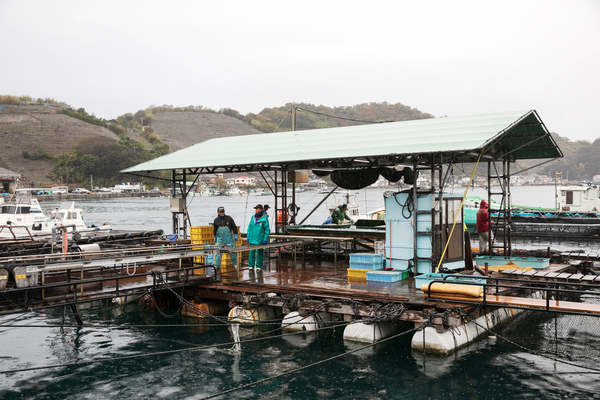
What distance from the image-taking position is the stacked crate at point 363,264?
47.2 feet

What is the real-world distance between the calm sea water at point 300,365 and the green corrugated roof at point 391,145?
476 centimetres

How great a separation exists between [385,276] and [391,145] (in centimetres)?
352

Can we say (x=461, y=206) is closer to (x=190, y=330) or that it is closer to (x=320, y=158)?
(x=320, y=158)

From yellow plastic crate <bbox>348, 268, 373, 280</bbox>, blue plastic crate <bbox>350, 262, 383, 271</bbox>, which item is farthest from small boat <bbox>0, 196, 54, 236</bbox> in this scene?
blue plastic crate <bbox>350, 262, 383, 271</bbox>

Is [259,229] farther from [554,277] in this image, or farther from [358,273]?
[554,277]

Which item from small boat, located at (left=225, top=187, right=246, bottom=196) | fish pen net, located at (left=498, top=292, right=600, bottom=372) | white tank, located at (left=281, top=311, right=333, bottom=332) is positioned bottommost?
fish pen net, located at (left=498, top=292, right=600, bottom=372)

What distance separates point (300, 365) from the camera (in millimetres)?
11742

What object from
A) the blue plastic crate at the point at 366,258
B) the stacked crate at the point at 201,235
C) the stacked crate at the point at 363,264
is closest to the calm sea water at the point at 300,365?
the stacked crate at the point at 363,264

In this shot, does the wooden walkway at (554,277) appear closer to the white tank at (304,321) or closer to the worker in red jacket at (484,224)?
the worker in red jacket at (484,224)

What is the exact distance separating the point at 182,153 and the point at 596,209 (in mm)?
33116

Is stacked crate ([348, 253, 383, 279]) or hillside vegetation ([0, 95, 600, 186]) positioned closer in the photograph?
stacked crate ([348, 253, 383, 279])

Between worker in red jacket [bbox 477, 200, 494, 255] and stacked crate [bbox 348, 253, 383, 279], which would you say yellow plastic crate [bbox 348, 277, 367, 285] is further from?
worker in red jacket [bbox 477, 200, 494, 255]

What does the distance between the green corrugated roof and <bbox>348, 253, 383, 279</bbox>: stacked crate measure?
8.79ft

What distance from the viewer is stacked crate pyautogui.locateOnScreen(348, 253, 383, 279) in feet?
47.2
